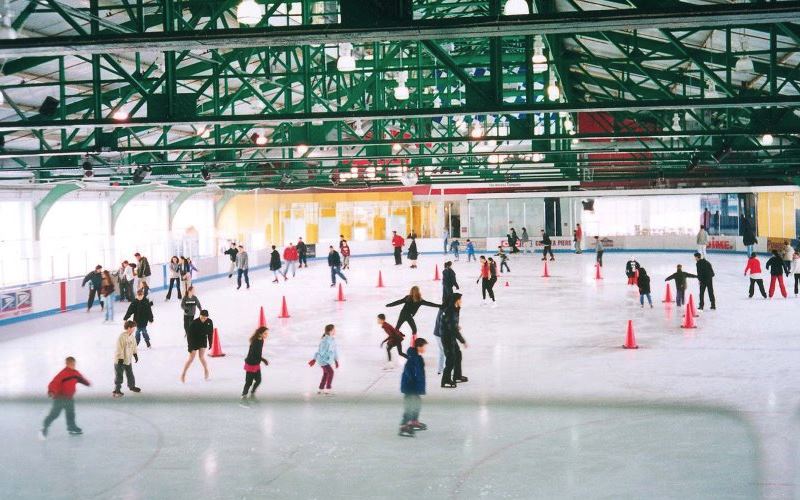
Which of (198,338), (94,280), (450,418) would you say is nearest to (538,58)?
(450,418)

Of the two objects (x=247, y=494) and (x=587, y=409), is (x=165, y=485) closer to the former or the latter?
(x=247, y=494)

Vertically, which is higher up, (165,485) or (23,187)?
(23,187)

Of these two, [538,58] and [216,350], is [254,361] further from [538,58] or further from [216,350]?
[538,58]

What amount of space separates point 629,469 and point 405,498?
8.41 feet

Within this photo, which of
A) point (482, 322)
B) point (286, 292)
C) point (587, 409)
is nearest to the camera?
point (587, 409)

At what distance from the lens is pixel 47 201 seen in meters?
34.9

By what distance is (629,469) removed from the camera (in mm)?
8531

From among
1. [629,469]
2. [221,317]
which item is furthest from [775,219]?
[629,469]

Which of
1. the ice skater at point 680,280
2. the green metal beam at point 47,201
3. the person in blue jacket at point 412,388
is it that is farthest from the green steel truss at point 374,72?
the person in blue jacket at point 412,388

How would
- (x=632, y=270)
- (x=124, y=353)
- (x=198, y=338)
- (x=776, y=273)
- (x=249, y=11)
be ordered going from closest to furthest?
(x=249, y=11) < (x=124, y=353) < (x=198, y=338) < (x=776, y=273) < (x=632, y=270)

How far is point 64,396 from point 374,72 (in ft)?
33.1

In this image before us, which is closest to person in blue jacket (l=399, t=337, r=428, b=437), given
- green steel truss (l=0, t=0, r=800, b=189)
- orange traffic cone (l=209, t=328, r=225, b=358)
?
green steel truss (l=0, t=0, r=800, b=189)

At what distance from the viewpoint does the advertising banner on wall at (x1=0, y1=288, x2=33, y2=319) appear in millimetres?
22781

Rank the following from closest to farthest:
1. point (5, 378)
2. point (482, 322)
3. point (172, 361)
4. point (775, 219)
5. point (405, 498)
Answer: point (405, 498)
point (5, 378)
point (172, 361)
point (482, 322)
point (775, 219)
